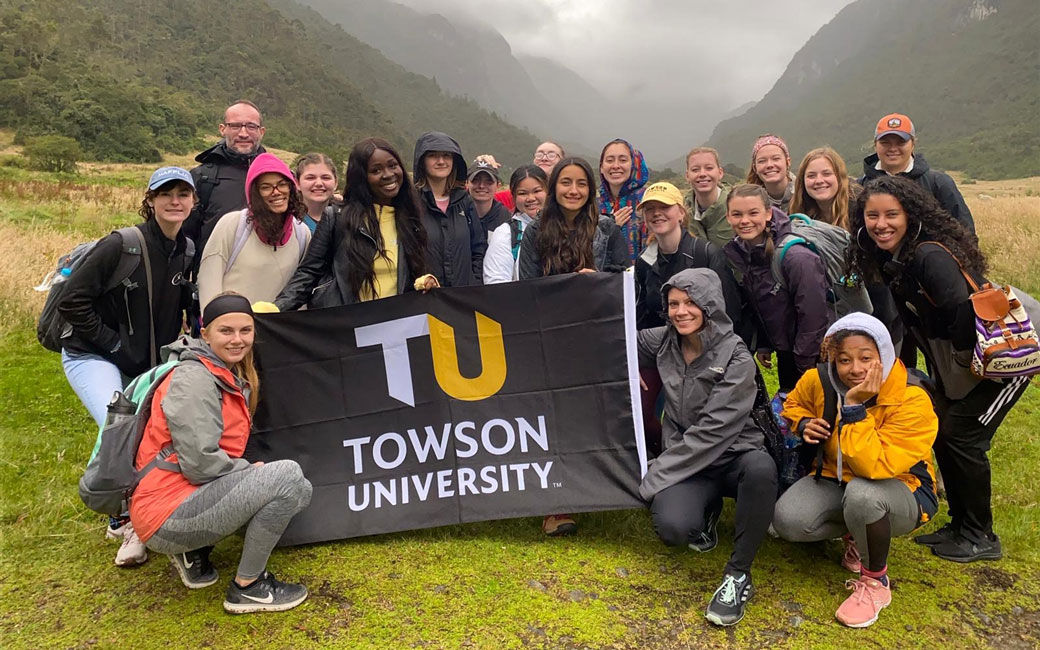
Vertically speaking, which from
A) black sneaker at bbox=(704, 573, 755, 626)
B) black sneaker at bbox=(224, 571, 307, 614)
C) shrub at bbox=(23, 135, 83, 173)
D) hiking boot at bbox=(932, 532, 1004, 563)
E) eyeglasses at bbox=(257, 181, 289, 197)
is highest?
shrub at bbox=(23, 135, 83, 173)

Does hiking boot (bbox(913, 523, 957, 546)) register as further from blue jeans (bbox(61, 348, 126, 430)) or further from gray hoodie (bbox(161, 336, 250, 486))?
blue jeans (bbox(61, 348, 126, 430))

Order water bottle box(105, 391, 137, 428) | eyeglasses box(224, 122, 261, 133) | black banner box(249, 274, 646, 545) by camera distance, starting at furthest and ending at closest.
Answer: eyeglasses box(224, 122, 261, 133)
black banner box(249, 274, 646, 545)
water bottle box(105, 391, 137, 428)

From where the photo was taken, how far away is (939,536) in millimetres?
4047

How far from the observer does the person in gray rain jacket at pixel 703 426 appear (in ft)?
12.2

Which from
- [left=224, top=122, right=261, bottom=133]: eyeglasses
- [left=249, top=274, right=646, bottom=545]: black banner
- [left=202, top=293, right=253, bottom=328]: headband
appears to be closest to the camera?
[left=202, top=293, right=253, bottom=328]: headband

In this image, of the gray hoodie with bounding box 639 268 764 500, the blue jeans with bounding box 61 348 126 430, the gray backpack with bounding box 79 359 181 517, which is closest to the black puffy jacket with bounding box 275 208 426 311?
the blue jeans with bounding box 61 348 126 430

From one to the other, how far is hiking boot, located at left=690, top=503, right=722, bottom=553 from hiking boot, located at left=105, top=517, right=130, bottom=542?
12.0 ft

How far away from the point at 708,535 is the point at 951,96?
17104 cm

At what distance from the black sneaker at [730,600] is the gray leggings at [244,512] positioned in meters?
2.32

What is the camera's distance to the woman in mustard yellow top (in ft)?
14.5

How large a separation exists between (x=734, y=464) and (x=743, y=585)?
69cm

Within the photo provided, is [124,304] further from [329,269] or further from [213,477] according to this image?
[213,477]

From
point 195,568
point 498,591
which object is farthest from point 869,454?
point 195,568

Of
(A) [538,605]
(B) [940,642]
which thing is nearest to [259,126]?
(A) [538,605]
